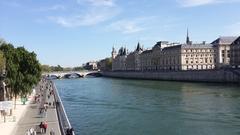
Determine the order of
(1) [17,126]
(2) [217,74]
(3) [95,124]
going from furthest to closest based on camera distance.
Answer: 1. (2) [217,74]
2. (3) [95,124]
3. (1) [17,126]

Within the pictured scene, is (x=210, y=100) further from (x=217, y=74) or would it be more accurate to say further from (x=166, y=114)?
(x=217, y=74)

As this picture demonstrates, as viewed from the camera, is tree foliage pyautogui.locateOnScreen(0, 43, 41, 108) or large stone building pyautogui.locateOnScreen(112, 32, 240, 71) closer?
tree foliage pyautogui.locateOnScreen(0, 43, 41, 108)

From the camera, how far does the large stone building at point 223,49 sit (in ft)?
412

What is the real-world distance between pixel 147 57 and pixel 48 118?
135275 millimetres

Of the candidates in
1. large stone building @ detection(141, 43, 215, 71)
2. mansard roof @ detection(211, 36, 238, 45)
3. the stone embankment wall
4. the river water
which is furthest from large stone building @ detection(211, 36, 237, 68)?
the river water

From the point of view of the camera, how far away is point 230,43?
124812 millimetres

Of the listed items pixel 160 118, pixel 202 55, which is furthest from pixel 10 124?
pixel 202 55

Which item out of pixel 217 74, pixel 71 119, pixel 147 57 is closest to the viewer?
pixel 71 119

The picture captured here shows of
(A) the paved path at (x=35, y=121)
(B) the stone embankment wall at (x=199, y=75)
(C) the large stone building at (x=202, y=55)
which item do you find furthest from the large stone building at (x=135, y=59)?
(A) the paved path at (x=35, y=121)

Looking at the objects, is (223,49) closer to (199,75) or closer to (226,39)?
(226,39)

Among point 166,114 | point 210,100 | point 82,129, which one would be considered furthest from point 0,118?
point 210,100

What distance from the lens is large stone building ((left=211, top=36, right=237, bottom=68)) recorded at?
4938 inches

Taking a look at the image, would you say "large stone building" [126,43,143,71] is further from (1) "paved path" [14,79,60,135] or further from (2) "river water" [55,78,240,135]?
(1) "paved path" [14,79,60,135]

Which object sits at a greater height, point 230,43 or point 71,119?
point 230,43
